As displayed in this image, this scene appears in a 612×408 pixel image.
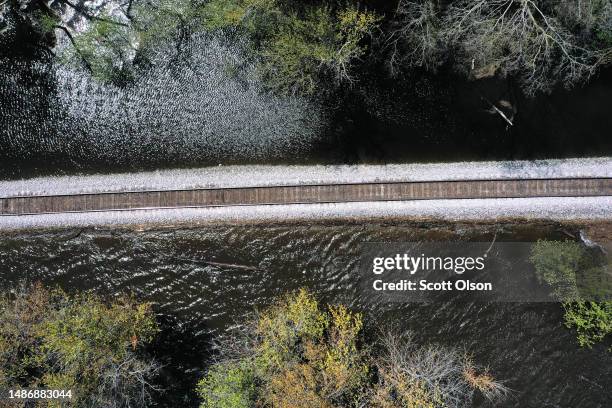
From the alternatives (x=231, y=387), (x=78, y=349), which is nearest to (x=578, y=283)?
(x=231, y=387)

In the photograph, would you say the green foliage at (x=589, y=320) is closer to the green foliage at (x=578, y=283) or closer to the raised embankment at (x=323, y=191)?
the green foliage at (x=578, y=283)

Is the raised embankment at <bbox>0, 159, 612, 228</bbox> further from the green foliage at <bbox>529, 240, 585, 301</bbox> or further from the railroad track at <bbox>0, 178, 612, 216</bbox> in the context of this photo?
the green foliage at <bbox>529, 240, 585, 301</bbox>

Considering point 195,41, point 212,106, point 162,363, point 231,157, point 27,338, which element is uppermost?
point 195,41

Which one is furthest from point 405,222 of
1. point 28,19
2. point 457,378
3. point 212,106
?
point 28,19

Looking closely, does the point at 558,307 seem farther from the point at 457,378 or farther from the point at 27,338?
the point at 27,338

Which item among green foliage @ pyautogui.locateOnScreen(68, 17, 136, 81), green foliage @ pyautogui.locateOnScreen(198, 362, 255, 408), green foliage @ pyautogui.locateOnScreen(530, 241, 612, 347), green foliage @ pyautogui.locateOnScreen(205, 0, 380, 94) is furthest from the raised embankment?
green foliage @ pyautogui.locateOnScreen(198, 362, 255, 408)

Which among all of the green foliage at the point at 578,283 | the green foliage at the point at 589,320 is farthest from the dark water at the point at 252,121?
the green foliage at the point at 589,320
